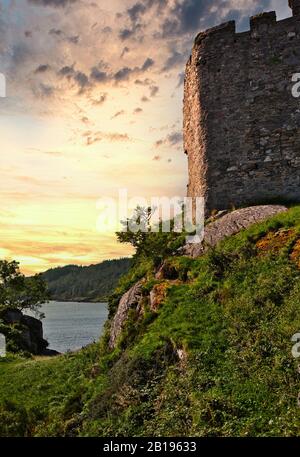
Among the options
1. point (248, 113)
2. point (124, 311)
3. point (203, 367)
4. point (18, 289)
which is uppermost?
point (248, 113)

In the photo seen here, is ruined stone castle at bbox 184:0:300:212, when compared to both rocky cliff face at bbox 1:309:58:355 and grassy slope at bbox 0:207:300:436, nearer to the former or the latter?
grassy slope at bbox 0:207:300:436

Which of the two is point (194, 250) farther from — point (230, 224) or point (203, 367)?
point (203, 367)

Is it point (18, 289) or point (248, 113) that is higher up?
point (248, 113)

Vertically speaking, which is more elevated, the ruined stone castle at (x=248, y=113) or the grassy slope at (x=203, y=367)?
the ruined stone castle at (x=248, y=113)

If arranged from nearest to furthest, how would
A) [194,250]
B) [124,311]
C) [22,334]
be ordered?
[124,311]
[194,250]
[22,334]

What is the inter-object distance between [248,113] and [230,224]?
242 inches

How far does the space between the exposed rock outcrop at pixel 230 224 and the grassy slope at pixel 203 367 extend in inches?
37.5

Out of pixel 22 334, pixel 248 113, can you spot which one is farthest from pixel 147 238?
pixel 22 334

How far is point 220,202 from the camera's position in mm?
20359

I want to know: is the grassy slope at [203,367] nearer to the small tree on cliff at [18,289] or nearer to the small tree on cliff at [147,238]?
the small tree on cliff at [147,238]

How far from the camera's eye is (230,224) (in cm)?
1775

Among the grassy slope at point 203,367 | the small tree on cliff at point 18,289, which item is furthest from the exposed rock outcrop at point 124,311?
the small tree on cliff at point 18,289

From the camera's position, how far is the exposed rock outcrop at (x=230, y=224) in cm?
1717

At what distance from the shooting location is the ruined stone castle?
776 inches
